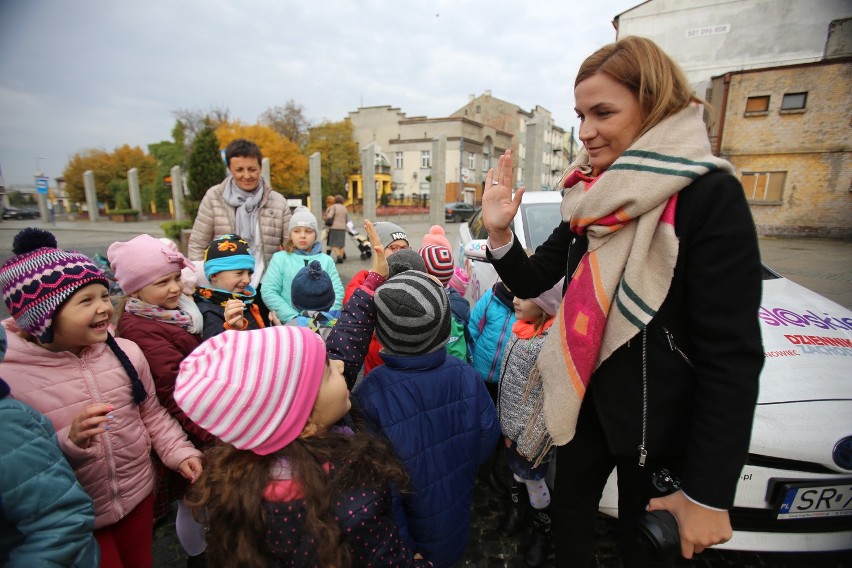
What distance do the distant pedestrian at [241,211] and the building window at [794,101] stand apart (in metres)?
22.5

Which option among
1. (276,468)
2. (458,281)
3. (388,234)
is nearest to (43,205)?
(388,234)

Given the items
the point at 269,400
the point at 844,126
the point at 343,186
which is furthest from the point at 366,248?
the point at 343,186

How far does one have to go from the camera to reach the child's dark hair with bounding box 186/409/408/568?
1117 mm

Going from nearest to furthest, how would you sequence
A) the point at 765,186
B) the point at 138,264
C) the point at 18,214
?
the point at 138,264, the point at 765,186, the point at 18,214

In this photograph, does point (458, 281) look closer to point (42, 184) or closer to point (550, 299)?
point (550, 299)

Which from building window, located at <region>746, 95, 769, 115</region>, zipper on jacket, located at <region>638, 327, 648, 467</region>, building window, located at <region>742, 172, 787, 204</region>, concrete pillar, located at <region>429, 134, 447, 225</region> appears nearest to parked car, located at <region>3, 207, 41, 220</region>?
concrete pillar, located at <region>429, 134, 447, 225</region>

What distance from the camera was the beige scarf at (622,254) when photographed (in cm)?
105

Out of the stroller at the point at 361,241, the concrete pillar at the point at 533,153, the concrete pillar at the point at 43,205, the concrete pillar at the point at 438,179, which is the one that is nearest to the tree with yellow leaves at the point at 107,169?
the concrete pillar at the point at 43,205

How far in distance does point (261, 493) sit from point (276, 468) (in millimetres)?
70

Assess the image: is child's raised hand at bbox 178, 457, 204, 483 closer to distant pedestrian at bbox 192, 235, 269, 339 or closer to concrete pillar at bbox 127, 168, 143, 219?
distant pedestrian at bbox 192, 235, 269, 339

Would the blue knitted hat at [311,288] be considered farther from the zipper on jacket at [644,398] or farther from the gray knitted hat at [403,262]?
the zipper on jacket at [644,398]

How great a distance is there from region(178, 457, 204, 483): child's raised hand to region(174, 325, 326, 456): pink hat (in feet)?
2.79

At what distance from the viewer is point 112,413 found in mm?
1616

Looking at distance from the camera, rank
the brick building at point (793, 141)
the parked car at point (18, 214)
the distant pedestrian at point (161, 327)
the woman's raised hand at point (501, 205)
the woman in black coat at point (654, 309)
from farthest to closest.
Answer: the parked car at point (18, 214) → the brick building at point (793, 141) → the distant pedestrian at point (161, 327) → the woman's raised hand at point (501, 205) → the woman in black coat at point (654, 309)
